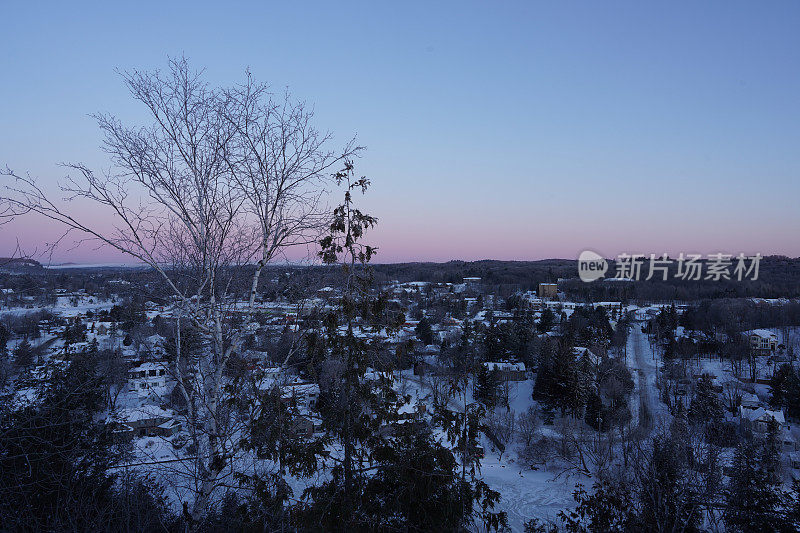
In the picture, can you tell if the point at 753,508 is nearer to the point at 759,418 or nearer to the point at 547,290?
the point at 759,418

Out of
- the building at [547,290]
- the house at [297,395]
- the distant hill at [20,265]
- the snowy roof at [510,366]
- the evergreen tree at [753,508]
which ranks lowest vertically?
the snowy roof at [510,366]

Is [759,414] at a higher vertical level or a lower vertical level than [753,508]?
lower

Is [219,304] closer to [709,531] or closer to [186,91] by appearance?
[186,91]

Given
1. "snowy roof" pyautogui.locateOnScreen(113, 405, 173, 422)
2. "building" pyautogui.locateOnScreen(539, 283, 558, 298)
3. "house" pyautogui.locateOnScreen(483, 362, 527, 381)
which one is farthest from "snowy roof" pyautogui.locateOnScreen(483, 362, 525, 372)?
"building" pyautogui.locateOnScreen(539, 283, 558, 298)

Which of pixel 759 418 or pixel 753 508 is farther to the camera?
pixel 759 418

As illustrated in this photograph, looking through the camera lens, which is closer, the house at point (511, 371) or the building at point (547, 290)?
the house at point (511, 371)

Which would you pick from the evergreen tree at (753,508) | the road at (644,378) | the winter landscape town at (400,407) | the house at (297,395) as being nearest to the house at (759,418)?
the winter landscape town at (400,407)

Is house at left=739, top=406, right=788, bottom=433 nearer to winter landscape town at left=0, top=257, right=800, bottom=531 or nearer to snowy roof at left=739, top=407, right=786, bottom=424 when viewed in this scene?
snowy roof at left=739, top=407, right=786, bottom=424

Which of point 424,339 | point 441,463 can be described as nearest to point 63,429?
point 441,463

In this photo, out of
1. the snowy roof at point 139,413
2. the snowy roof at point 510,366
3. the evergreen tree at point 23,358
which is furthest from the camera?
the snowy roof at point 510,366

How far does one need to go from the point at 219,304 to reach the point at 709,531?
9.41m

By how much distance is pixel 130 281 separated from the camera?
4.96 meters

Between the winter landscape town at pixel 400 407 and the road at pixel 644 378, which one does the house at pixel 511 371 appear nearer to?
the winter landscape town at pixel 400 407

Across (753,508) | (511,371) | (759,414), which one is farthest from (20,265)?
(511,371)
